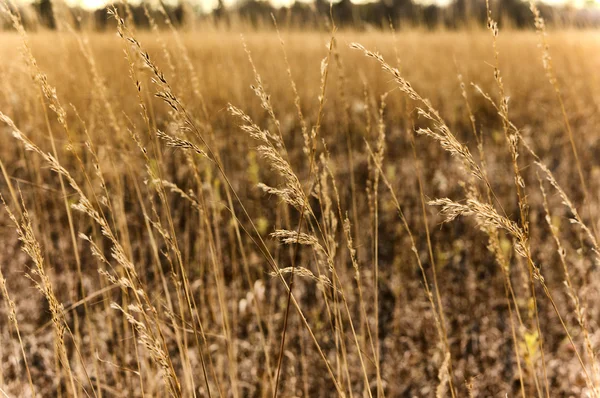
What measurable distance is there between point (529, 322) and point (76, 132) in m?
3.31

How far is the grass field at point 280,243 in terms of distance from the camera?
0.88 meters

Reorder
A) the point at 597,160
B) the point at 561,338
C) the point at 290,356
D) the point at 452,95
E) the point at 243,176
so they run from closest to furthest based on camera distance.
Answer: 1. the point at 290,356
2. the point at 561,338
3. the point at 243,176
4. the point at 597,160
5. the point at 452,95

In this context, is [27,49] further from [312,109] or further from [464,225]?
[312,109]

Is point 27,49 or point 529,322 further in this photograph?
point 529,322

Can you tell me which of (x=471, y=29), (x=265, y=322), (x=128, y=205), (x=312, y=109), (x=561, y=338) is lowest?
(x=561, y=338)

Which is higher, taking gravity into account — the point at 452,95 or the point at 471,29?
the point at 471,29

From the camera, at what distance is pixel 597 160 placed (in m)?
4.12

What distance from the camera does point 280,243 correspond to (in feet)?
5.98

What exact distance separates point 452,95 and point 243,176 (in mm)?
2902

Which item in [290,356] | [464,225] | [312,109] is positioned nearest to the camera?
[290,356]

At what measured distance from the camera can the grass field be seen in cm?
88

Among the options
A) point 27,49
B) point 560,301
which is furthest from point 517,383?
point 27,49

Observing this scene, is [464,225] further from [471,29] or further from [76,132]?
[471,29]

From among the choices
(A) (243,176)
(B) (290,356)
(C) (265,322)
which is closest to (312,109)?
(A) (243,176)
